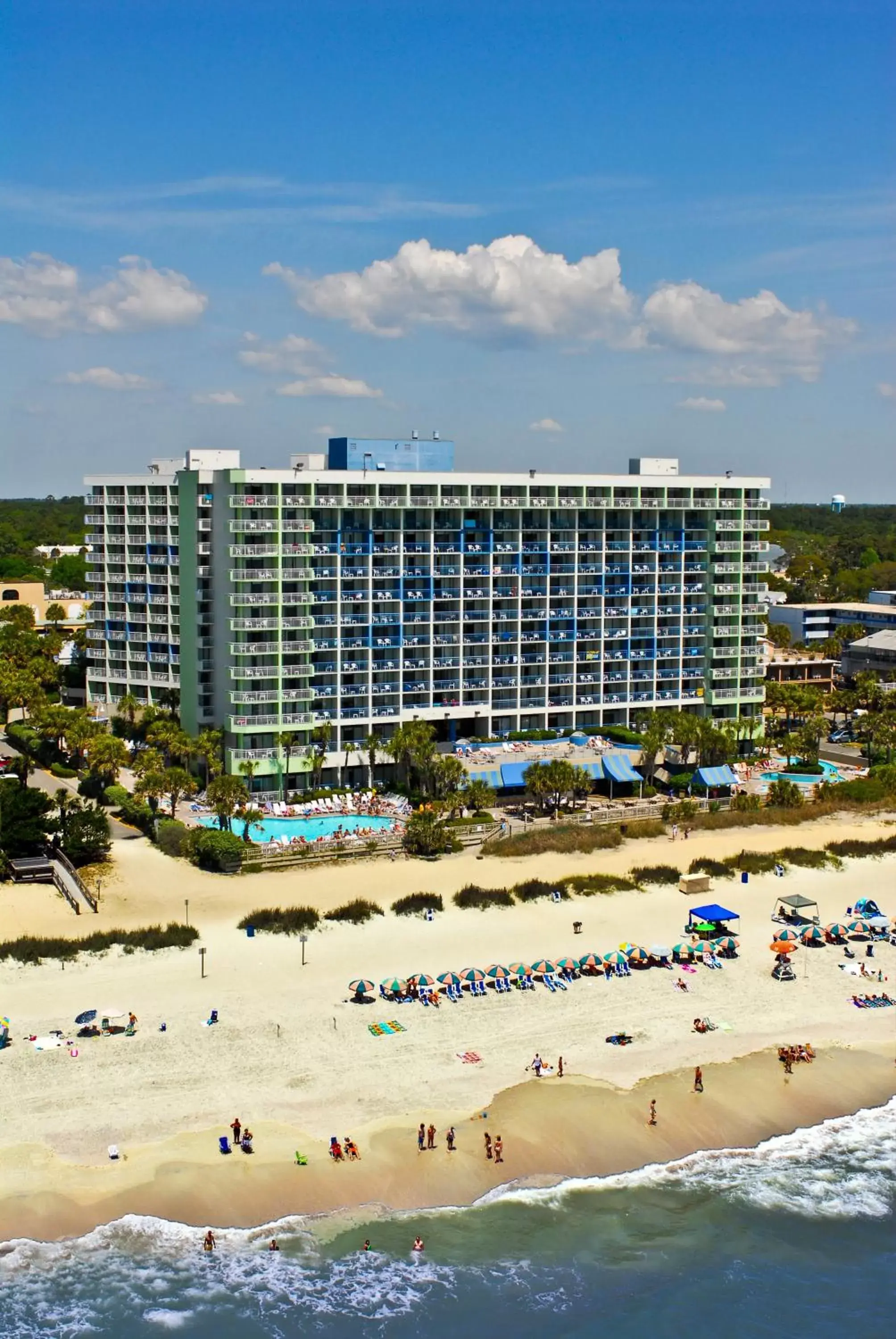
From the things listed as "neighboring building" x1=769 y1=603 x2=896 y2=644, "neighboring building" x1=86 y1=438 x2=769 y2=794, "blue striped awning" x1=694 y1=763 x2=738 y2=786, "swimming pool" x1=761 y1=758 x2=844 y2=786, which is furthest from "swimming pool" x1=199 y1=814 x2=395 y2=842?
"neighboring building" x1=769 y1=603 x2=896 y2=644

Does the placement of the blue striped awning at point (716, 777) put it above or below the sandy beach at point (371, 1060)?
above

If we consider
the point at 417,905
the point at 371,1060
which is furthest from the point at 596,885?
the point at 371,1060

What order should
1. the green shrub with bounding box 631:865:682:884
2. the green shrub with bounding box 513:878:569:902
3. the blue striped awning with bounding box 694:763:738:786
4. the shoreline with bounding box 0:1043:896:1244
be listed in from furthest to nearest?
the blue striped awning with bounding box 694:763:738:786, the green shrub with bounding box 631:865:682:884, the green shrub with bounding box 513:878:569:902, the shoreline with bounding box 0:1043:896:1244

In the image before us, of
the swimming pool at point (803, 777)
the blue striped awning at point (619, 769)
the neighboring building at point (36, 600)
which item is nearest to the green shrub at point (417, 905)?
the blue striped awning at point (619, 769)

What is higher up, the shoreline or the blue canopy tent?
the blue canopy tent

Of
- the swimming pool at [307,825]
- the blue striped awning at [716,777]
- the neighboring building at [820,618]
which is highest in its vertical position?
the neighboring building at [820,618]

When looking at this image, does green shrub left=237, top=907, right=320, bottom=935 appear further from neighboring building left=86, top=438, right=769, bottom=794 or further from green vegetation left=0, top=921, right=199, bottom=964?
neighboring building left=86, top=438, right=769, bottom=794

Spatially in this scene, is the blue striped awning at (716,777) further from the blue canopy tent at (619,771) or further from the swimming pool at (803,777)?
the swimming pool at (803,777)
